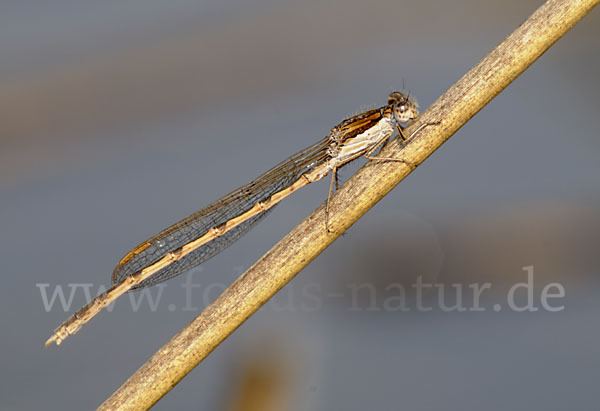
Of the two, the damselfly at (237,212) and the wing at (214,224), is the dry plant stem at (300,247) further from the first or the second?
the wing at (214,224)

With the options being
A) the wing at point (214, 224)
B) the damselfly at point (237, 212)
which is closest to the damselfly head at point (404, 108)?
the damselfly at point (237, 212)

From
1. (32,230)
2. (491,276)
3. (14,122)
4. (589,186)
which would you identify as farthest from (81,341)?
(589,186)

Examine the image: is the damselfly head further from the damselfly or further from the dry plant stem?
the dry plant stem

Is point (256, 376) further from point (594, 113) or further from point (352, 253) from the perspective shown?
point (594, 113)

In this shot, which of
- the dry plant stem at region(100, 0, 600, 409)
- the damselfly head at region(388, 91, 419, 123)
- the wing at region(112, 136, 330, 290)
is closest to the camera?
the dry plant stem at region(100, 0, 600, 409)

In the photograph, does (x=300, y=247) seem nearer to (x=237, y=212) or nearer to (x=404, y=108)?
(x=404, y=108)

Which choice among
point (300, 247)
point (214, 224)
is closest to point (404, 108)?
point (300, 247)

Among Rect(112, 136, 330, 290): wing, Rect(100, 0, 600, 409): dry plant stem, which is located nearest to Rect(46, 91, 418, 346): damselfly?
Rect(112, 136, 330, 290): wing
